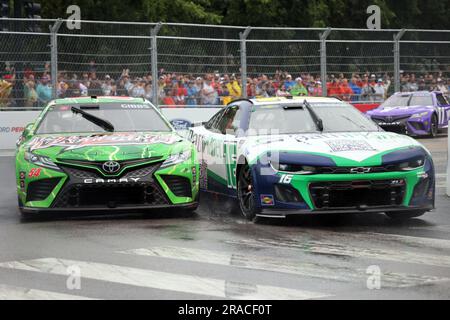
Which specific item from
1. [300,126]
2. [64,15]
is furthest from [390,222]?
[64,15]

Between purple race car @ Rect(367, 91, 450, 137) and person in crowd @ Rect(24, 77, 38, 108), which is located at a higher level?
person in crowd @ Rect(24, 77, 38, 108)

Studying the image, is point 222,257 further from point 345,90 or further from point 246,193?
point 345,90

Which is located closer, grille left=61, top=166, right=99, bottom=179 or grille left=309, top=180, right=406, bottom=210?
grille left=309, top=180, right=406, bottom=210

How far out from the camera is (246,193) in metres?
11.6

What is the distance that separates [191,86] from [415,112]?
6590 millimetres

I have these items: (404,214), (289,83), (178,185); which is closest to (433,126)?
(289,83)

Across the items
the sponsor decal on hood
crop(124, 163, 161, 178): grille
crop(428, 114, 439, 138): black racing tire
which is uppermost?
the sponsor decal on hood

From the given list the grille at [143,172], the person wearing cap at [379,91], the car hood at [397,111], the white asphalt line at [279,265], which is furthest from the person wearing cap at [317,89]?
the white asphalt line at [279,265]

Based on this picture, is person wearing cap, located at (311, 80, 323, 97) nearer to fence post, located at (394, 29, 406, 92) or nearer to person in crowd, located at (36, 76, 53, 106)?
fence post, located at (394, 29, 406, 92)

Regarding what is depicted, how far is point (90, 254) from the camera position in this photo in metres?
8.99

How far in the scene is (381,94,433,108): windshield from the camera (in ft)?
93.7

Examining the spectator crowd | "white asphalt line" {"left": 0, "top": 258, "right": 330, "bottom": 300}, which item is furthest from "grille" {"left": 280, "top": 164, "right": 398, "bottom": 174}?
the spectator crowd

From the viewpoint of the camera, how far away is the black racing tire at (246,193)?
11.2 meters

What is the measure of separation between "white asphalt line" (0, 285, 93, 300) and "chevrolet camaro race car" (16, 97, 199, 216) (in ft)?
13.1
